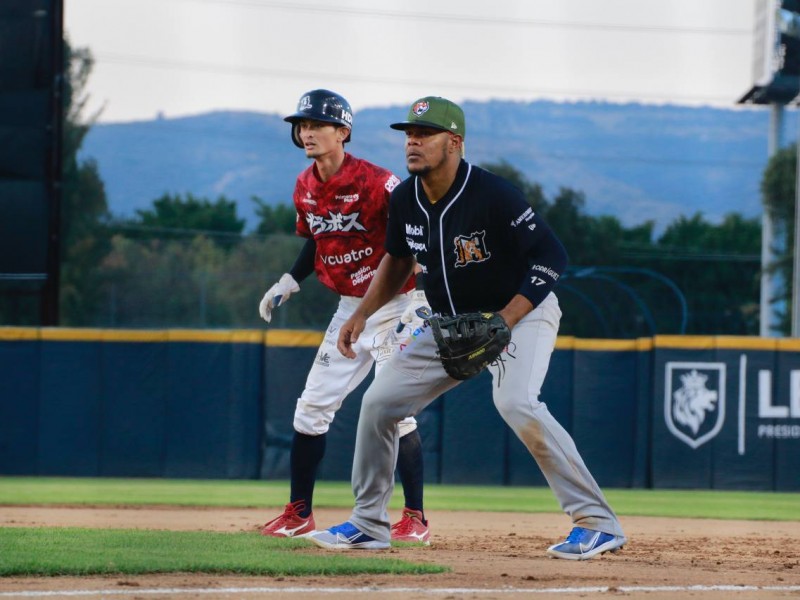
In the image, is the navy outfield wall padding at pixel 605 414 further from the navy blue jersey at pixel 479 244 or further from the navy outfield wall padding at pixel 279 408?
the navy blue jersey at pixel 479 244

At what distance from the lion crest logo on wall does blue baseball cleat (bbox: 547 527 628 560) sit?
649cm

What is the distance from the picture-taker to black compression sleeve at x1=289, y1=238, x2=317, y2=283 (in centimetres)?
635

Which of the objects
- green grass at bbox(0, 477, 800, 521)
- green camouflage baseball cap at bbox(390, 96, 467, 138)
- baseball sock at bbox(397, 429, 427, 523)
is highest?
green camouflage baseball cap at bbox(390, 96, 467, 138)

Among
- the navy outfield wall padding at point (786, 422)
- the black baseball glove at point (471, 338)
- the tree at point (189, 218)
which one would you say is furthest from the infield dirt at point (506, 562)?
the tree at point (189, 218)

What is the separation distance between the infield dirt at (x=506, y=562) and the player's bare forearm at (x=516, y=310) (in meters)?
0.95

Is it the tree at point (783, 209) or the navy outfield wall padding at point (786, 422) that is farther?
the tree at point (783, 209)

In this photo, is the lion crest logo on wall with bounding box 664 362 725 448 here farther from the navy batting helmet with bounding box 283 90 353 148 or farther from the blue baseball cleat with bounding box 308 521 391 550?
the blue baseball cleat with bounding box 308 521 391 550

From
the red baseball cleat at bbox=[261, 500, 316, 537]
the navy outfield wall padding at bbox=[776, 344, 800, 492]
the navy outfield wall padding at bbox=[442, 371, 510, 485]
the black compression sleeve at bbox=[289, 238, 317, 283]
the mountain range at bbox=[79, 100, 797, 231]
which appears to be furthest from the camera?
the mountain range at bbox=[79, 100, 797, 231]

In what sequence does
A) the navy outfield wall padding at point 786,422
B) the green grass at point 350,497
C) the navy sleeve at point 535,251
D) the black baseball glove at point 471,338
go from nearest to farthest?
the black baseball glove at point 471,338, the navy sleeve at point 535,251, the green grass at point 350,497, the navy outfield wall padding at point 786,422

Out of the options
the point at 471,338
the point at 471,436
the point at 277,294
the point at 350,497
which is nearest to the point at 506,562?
the point at 471,338

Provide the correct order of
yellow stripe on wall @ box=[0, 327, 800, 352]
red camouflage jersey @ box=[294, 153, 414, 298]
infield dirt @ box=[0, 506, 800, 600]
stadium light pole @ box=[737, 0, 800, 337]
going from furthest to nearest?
stadium light pole @ box=[737, 0, 800, 337] < yellow stripe on wall @ box=[0, 327, 800, 352] < red camouflage jersey @ box=[294, 153, 414, 298] < infield dirt @ box=[0, 506, 800, 600]

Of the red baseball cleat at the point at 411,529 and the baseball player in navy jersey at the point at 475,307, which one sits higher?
the baseball player in navy jersey at the point at 475,307

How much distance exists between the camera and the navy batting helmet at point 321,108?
5930 mm

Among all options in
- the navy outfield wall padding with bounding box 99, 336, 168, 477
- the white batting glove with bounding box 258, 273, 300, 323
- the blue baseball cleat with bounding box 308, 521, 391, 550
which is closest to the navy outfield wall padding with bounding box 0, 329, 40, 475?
the navy outfield wall padding with bounding box 99, 336, 168, 477
